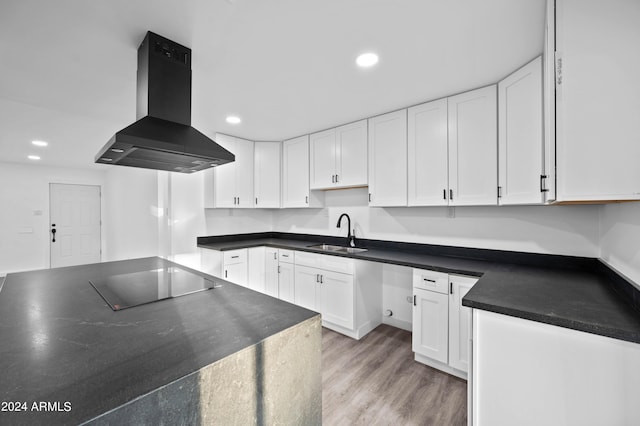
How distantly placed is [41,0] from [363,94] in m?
1.98

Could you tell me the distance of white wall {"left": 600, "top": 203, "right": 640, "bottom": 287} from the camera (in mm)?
1258

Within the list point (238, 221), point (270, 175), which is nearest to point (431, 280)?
point (270, 175)

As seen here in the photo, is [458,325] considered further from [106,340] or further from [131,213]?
[131,213]

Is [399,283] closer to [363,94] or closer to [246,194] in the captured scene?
[363,94]

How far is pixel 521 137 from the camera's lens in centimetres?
183

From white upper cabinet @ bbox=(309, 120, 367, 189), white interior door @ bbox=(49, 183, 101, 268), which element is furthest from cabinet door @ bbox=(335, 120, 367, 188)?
white interior door @ bbox=(49, 183, 101, 268)

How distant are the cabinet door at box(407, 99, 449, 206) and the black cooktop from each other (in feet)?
6.30

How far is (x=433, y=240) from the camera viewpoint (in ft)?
8.78

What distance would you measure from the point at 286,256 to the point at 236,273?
65cm

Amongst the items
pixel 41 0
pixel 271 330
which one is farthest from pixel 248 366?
pixel 41 0

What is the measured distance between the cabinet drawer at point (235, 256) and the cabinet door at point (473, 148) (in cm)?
246

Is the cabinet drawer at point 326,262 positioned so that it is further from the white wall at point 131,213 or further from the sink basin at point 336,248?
the white wall at point 131,213

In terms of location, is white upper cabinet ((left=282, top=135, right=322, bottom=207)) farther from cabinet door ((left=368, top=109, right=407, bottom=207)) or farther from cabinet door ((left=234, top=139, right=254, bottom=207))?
cabinet door ((left=368, top=109, right=407, bottom=207))

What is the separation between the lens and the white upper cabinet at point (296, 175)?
344 centimetres
